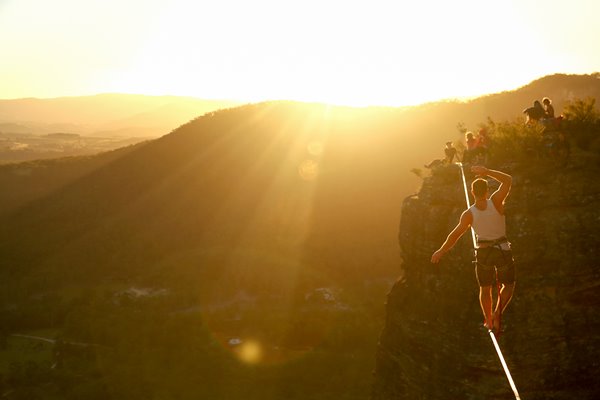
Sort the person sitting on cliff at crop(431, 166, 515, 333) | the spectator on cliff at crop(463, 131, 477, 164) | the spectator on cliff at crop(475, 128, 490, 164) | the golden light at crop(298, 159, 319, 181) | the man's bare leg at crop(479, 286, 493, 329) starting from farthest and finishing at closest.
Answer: the golden light at crop(298, 159, 319, 181)
the spectator on cliff at crop(463, 131, 477, 164)
the spectator on cliff at crop(475, 128, 490, 164)
the man's bare leg at crop(479, 286, 493, 329)
the person sitting on cliff at crop(431, 166, 515, 333)

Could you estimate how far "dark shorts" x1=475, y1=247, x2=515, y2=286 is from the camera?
964cm

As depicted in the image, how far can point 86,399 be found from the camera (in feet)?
103

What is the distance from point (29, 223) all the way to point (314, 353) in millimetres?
47906

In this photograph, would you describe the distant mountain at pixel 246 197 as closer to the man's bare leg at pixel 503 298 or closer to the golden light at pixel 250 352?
the golden light at pixel 250 352

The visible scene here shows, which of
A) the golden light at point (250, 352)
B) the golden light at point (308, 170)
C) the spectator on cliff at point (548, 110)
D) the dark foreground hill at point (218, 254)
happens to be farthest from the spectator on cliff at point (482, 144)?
the golden light at point (308, 170)

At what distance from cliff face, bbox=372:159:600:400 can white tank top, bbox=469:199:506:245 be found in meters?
5.37

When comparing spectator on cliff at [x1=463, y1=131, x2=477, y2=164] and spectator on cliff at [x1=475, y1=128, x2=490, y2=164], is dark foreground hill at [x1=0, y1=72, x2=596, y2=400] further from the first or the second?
spectator on cliff at [x1=475, y1=128, x2=490, y2=164]

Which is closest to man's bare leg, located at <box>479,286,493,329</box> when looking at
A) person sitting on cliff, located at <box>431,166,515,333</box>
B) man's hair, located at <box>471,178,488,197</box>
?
person sitting on cliff, located at <box>431,166,515,333</box>

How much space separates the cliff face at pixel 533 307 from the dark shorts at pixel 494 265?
15.5 ft

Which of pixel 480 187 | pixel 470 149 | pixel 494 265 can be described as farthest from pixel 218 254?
pixel 480 187

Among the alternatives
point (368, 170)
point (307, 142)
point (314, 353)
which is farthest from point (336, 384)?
point (307, 142)

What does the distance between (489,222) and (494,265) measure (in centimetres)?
94

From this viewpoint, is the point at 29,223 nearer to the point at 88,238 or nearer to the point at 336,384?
the point at 88,238

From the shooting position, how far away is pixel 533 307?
14062 mm
